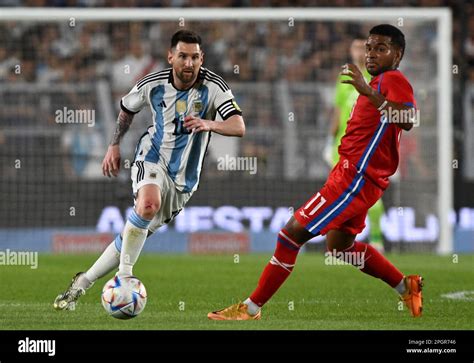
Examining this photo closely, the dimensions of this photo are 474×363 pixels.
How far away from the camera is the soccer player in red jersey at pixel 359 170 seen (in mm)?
8562

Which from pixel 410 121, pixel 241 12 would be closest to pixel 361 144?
pixel 410 121

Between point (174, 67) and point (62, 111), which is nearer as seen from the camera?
point (174, 67)

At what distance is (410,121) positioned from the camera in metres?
8.50

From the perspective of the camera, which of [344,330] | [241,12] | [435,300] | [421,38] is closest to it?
[344,330]

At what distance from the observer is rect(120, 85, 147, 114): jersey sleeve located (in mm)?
9203

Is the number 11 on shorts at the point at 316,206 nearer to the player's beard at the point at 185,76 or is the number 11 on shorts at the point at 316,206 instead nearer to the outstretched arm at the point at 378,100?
the outstretched arm at the point at 378,100

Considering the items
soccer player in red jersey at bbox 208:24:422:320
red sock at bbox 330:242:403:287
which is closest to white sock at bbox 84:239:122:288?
soccer player in red jersey at bbox 208:24:422:320

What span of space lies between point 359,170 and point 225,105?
3.56 ft

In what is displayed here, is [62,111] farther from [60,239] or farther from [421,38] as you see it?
[421,38]

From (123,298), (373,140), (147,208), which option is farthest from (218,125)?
(123,298)

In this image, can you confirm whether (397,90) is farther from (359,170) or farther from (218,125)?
(218,125)

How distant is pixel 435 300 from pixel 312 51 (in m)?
7.90

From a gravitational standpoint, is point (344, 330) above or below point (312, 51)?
below

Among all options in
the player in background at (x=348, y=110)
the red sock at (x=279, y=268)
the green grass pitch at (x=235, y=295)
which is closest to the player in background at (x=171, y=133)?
the green grass pitch at (x=235, y=295)
